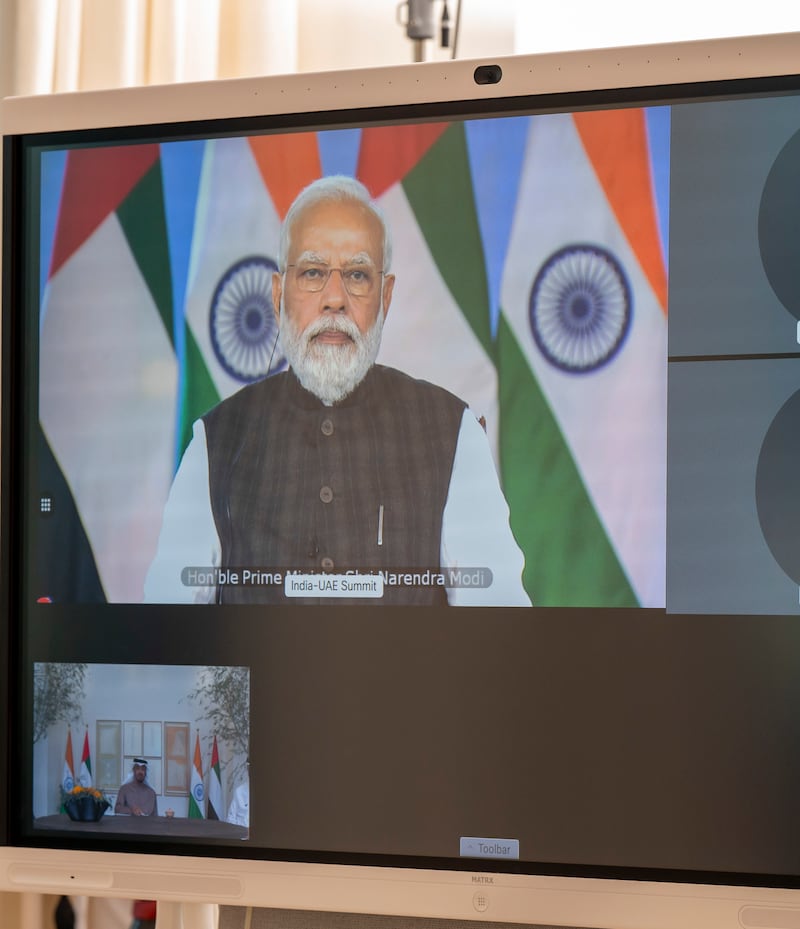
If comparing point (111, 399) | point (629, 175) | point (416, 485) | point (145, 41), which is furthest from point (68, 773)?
point (145, 41)

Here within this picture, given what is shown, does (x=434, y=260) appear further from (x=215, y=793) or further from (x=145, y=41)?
(x=145, y=41)

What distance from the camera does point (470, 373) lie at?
1.25 meters

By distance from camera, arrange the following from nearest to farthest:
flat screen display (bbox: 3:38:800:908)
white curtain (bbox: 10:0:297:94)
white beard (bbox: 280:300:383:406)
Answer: flat screen display (bbox: 3:38:800:908), white beard (bbox: 280:300:383:406), white curtain (bbox: 10:0:297:94)

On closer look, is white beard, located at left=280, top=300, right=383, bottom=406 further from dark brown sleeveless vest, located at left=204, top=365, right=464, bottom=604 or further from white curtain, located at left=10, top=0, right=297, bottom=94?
white curtain, located at left=10, top=0, right=297, bottom=94

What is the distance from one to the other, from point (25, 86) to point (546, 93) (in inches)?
→ 40.0

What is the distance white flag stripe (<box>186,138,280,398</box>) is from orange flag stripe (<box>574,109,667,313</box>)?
0.43 meters

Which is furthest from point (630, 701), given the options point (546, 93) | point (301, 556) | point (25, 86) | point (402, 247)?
point (25, 86)

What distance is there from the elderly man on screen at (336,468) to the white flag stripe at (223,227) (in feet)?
0.11

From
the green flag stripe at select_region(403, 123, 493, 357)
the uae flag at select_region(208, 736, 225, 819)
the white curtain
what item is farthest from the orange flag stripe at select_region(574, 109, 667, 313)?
the uae flag at select_region(208, 736, 225, 819)

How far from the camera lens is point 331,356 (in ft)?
4.21

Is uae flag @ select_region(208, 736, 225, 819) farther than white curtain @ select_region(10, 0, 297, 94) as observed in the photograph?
No

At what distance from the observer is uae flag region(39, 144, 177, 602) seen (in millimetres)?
1318

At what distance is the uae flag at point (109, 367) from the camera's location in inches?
51.9

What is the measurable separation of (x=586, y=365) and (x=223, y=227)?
52 centimetres
